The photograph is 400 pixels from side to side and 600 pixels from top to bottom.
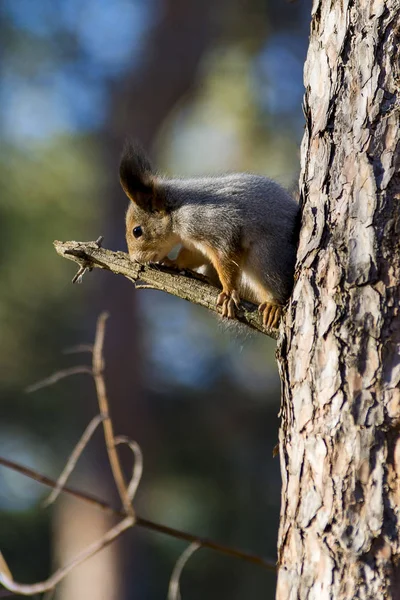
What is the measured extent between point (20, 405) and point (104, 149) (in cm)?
234

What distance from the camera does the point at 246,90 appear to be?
7625 mm

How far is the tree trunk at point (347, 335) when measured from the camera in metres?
1.34

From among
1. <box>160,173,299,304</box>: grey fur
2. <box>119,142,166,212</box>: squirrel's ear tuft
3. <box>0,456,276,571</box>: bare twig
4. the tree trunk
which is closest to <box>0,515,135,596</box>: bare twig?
<box>0,456,276,571</box>: bare twig

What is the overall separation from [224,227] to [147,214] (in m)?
0.42

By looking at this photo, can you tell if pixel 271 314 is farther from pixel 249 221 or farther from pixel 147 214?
pixel 147 214

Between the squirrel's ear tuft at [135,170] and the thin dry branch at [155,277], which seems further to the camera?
the squirrel's ear tuft at [135,170]

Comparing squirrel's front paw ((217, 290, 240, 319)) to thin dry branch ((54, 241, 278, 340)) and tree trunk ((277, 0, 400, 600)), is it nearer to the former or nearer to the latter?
thin dry branch ((54, 241, 278, 340))

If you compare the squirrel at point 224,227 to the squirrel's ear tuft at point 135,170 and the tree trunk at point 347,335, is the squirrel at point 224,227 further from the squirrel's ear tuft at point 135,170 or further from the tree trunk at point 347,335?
the tree trunk at point 347,335

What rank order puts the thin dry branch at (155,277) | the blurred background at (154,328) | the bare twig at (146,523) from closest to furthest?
the bare twig at (146,523) → the thin dry branch at (155,277) → the blurred background at (154,328)

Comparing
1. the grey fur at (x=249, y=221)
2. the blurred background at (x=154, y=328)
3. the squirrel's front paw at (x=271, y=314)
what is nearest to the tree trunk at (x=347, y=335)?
the squirrel's front paw at (x=271, y=314)

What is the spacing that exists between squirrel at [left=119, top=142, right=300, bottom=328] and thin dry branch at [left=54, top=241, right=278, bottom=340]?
27mm

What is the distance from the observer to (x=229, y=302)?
181 centimetres

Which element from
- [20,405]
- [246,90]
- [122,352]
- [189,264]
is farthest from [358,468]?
[246,90]

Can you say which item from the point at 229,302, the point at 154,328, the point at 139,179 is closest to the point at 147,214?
the point at 139,179
